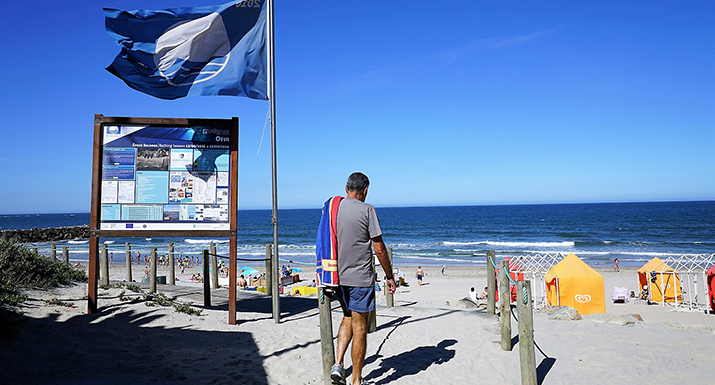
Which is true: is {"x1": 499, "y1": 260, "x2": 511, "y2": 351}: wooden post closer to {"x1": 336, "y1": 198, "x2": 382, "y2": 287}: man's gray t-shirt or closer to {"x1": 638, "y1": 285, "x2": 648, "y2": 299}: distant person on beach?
{"x1": 336, "y1": 198, "x2": 382, "y2": 287}: man's gray t-shirt

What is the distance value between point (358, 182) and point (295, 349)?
2553mm

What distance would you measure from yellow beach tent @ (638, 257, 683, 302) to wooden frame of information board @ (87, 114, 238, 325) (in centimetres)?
1434

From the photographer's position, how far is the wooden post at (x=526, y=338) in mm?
4418

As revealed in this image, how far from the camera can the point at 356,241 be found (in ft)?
12.8

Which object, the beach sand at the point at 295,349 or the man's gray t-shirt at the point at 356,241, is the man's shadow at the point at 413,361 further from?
the man's gray t-shirt at the point at 356,241

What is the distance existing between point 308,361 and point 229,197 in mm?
2826

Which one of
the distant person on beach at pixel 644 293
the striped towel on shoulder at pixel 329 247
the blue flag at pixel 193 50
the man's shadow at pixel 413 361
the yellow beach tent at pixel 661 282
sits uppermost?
the blue flag at pixel 193 50

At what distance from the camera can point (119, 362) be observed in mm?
4852

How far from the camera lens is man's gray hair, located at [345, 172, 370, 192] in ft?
13.5

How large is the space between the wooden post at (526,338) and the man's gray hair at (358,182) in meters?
1.85

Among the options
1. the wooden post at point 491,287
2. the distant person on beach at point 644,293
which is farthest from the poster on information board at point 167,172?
the distant person on beach at point 644,293

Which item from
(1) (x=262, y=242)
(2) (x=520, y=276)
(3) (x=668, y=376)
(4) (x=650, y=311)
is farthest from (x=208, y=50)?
(1) (x=262, y=242)

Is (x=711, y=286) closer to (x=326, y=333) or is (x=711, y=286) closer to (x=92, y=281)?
(x=326, y=333)

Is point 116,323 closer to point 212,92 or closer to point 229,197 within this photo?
point 229,197
